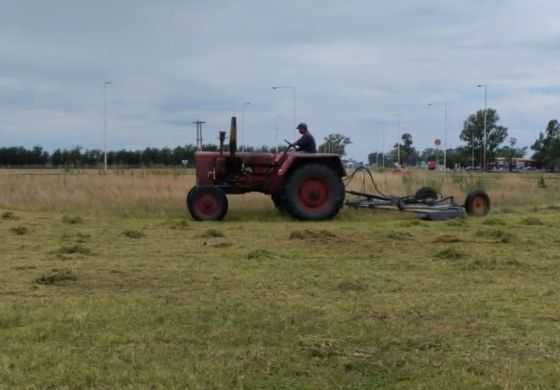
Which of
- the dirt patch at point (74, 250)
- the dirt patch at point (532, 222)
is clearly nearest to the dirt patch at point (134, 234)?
the dirt patch at point (74, 250)

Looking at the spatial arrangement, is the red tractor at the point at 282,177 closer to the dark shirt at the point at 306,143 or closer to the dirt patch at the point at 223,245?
the dark shirt at the point at 306,143

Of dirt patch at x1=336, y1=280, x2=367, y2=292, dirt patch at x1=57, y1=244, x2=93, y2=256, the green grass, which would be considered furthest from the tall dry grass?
dirt patch at x1=336, y1=280, x2=367, y2=292

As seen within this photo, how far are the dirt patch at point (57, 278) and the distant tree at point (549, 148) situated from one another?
284 feet

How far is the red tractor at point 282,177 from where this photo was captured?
13.8 meters

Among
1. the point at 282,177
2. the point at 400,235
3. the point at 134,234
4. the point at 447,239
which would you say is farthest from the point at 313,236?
the point at 282,177

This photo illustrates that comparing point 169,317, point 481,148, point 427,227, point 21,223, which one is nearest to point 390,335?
point 169,317

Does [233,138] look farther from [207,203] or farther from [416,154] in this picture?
[416,154]

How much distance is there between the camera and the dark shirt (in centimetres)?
1429

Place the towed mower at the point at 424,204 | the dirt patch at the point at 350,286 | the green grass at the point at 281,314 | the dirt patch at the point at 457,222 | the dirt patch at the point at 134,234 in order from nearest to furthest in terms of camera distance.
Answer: the green grass at the point at 281,314
the dirt patch at the point at 350,286
the dirt patch at the point at 134,234
the dirt patch at the point at 457,222
the towed mower at the point at 424,204

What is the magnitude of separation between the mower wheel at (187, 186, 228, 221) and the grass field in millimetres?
2625

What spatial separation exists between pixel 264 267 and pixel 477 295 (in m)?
2.34

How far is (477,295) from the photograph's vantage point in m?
5.98

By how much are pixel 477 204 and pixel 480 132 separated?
7058 centimetres

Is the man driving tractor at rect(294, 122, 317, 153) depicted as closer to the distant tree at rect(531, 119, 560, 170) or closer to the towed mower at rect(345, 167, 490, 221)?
the towed mower at rect(345, 167, 490, 221)
